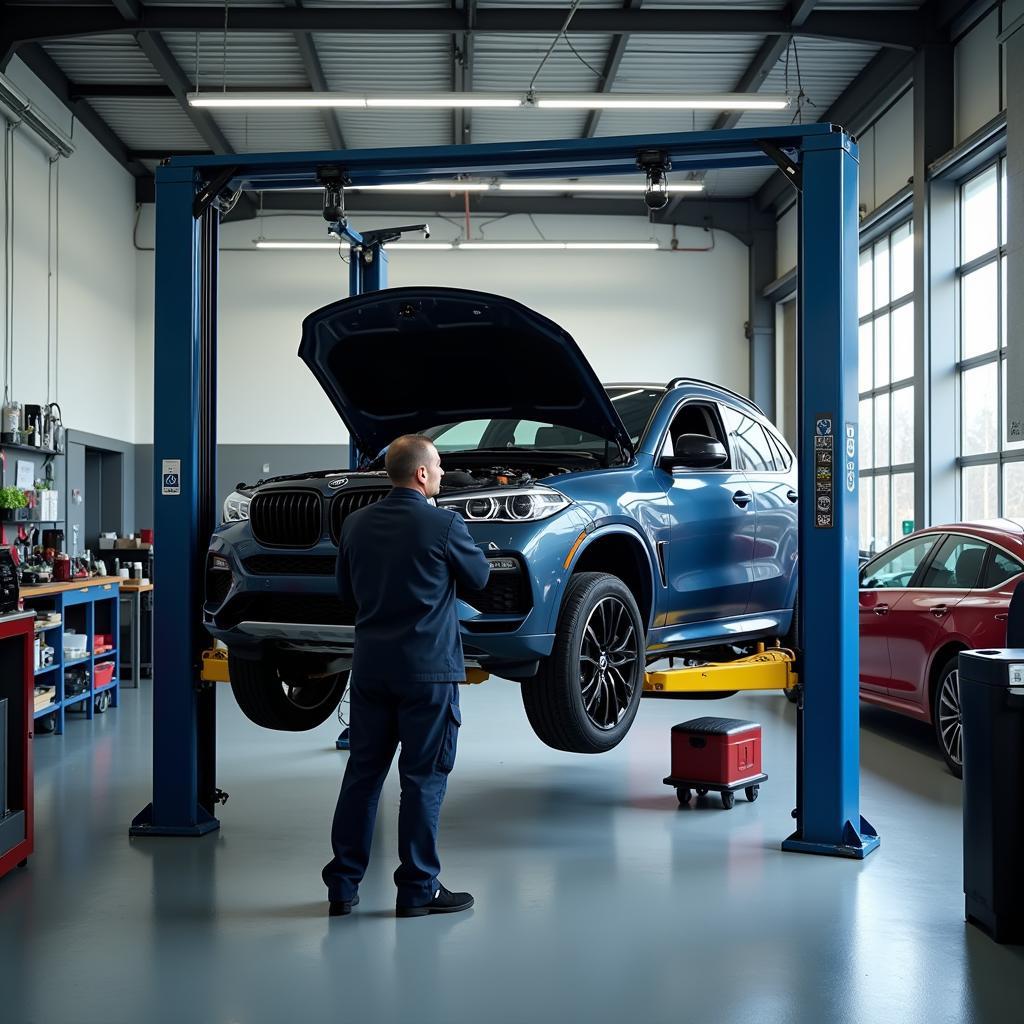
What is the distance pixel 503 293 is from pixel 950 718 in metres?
11.2

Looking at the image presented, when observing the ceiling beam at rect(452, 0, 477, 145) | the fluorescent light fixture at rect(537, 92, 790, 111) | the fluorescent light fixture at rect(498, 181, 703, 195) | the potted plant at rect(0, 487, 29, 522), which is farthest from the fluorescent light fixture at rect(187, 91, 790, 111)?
the potted plant at rect(0, 487, 29, 522)

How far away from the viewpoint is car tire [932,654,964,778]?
6.50m

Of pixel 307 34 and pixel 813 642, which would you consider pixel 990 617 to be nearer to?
pixel 813 642

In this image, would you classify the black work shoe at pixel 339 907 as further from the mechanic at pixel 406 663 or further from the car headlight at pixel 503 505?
the car headlight at pixel 503 505

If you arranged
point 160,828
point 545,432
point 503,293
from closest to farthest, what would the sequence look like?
point 160,828, point 545,432, point 503,293

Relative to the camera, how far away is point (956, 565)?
7016 mm

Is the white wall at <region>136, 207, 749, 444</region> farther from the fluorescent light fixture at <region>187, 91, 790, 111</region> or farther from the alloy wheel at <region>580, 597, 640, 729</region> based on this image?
the alloy wheel at <region>580, 597, 640, 729</region>

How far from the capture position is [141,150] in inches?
617

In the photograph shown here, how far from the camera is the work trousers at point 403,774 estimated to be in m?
4.01

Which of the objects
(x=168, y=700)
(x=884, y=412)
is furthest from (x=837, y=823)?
(x=884, y=412)

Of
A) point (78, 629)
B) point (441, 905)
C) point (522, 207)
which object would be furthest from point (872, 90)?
point (441, 905)

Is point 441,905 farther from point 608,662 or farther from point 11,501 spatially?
point 11,501

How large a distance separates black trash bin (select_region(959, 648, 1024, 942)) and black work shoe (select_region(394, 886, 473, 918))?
182 centimetres

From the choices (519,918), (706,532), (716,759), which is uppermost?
(706,532)
